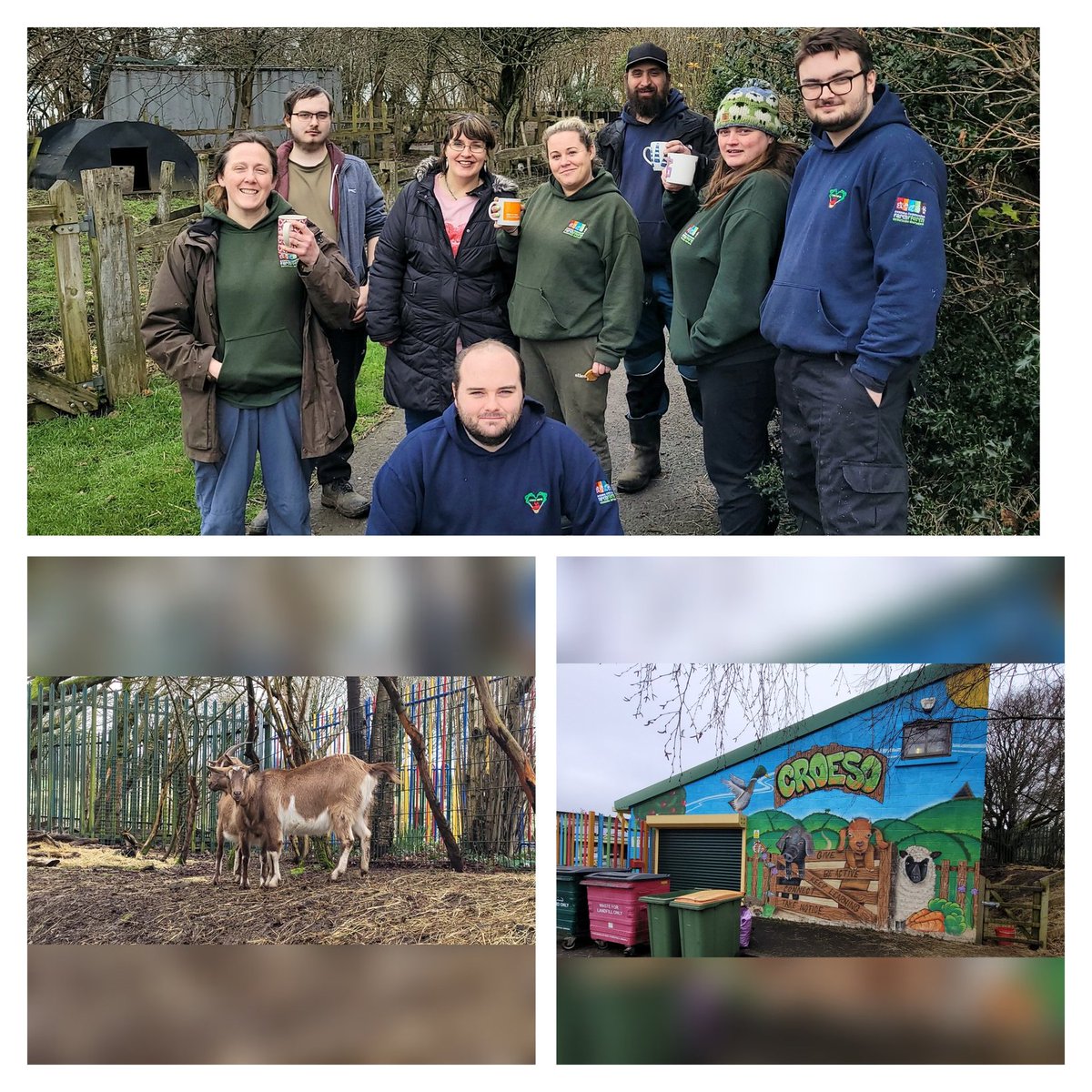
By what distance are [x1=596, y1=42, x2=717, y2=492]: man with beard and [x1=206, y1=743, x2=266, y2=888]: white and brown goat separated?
1.65 metres

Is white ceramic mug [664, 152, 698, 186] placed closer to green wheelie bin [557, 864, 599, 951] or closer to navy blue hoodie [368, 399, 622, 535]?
navy blue hoodie [368, 399, 622, 535]

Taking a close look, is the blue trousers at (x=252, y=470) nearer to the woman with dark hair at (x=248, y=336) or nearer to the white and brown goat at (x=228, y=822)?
the woman with dark hair at (x=248, y=336)

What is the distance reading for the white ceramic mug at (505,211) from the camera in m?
4.32

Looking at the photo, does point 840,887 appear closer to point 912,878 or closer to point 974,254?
point 912,878

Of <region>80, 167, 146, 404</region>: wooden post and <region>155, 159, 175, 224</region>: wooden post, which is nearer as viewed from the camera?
<region>155, 159, 175, 224</region>: wooden post

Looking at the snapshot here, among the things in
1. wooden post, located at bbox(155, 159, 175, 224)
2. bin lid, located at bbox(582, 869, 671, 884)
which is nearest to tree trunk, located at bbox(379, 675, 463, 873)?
bin lid, located at bbox(582, 869, 671, 884)

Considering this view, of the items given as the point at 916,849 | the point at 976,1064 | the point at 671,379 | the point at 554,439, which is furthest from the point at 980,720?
the point at 671,379

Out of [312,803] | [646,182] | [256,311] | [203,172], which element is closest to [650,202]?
[646,182]

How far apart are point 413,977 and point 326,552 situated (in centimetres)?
123

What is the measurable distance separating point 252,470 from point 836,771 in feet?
6.77

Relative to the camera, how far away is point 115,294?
250 inches

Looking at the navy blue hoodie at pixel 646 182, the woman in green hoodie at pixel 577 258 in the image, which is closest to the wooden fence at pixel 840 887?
the woman in green hoodie at pixel 577 258

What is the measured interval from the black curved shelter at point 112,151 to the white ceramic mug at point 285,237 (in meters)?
0.66

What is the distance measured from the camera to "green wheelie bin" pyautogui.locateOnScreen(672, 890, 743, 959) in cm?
386
